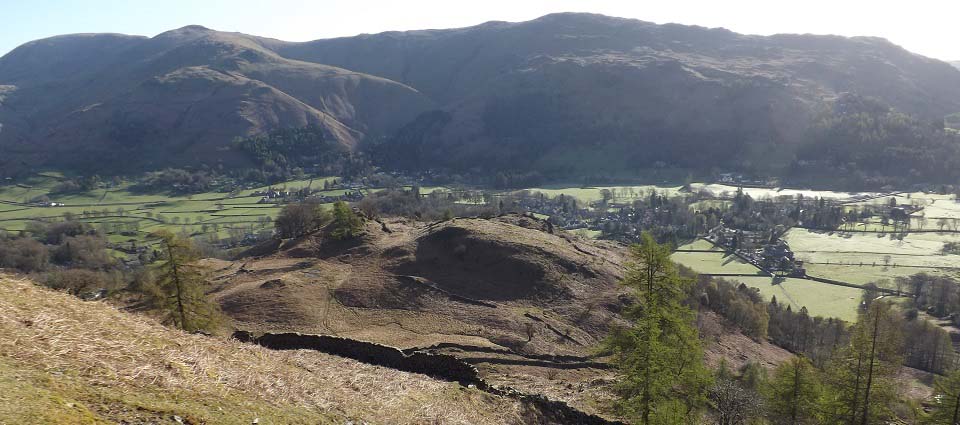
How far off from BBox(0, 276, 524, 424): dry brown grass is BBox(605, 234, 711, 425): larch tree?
597 cm

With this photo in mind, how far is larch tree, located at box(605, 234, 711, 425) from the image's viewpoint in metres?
24.7

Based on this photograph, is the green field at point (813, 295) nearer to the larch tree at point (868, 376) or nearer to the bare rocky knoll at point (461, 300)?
the bare rocky knoll at point (461, 300)

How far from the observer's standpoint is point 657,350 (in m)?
24.3

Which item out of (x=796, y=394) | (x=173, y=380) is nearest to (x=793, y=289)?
(x=796, y=394)

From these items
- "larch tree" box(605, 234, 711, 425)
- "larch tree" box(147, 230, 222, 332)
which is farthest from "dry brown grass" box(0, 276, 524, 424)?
"larch tree" box(147, 230, 222, 332)

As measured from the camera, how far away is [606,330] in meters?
53.2

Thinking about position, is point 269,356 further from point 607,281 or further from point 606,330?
point 607,281

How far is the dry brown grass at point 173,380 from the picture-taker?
1435cm

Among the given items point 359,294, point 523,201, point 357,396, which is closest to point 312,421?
point 357,396

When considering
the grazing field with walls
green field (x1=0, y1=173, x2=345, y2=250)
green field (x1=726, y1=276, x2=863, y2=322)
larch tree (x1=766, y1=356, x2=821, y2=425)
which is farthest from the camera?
green field (x1=0, y1=173, x2=345, y2=250)

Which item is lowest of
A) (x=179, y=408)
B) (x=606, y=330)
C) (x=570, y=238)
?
(x=606, y=330)

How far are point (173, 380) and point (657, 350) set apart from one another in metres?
19.8

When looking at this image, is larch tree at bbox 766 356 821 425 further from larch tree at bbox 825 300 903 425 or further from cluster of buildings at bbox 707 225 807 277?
cluster of buildings at bbox 707 225 807 277

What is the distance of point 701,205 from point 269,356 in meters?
184
